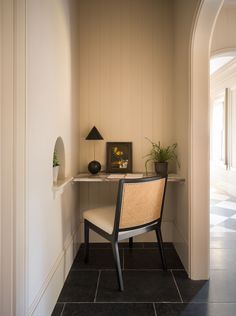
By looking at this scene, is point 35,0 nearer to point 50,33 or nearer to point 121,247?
point 50,33

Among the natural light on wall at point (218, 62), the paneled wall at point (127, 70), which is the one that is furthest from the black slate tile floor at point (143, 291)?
the natural light on wall at point (218, 62)

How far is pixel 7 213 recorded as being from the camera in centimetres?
110

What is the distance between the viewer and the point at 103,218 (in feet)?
6.63

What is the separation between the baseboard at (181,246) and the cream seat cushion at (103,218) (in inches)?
28.4

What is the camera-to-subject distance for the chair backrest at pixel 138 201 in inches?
70.3

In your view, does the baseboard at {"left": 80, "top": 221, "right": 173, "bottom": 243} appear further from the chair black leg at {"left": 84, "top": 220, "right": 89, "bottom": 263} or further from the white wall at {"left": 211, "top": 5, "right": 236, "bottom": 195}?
the white wall at {"left": 211, "top": 5, "right": 236, "bottom": 195}

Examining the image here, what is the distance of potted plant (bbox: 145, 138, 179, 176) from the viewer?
95.7 inches

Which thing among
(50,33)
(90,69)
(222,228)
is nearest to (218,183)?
(222,228)

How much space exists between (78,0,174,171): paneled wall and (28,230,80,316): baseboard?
1194 millimetres

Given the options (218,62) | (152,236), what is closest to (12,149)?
(152,236)

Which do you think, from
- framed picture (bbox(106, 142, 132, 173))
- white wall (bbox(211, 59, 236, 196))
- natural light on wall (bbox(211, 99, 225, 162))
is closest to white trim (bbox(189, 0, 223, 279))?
framed picture (bbox(106, 142, 132, 173))

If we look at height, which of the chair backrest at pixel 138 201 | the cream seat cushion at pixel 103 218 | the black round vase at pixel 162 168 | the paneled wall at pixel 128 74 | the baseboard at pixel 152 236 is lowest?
the baseboard at pixel 152 236

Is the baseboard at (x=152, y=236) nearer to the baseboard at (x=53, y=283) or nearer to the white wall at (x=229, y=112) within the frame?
the baseboard at (x=53, y=283)

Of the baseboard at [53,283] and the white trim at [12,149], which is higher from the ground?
the white trim at [12,149]
